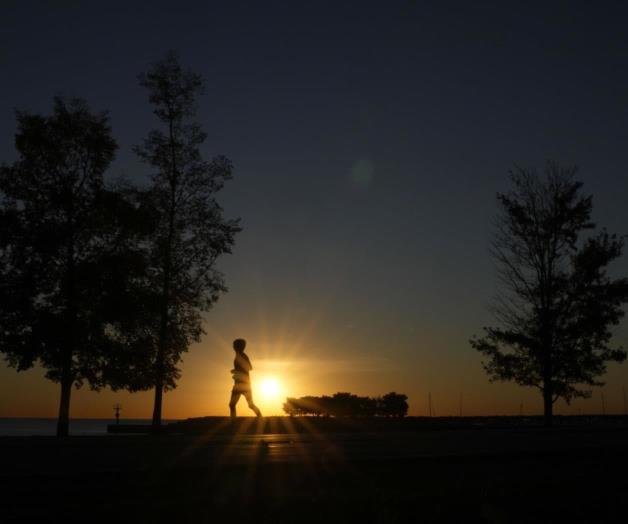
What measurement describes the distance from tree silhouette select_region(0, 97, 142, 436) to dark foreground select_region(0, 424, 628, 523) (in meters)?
13.8

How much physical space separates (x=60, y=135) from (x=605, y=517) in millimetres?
26024

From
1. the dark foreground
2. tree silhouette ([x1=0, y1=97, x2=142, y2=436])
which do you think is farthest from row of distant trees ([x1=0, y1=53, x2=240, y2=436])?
the dark foreground

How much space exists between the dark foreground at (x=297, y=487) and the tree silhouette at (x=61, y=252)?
1383 centimetres

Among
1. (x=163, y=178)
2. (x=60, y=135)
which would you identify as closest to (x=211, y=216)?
(x=163, y=178)

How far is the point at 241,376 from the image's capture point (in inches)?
904

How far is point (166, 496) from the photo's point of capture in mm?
7668

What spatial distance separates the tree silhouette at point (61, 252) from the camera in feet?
87.5

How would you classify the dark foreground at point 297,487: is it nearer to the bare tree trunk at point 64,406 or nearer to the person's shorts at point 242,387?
the person's shorts at point 242,387

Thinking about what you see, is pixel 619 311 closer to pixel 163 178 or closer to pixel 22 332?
pixel 163 178

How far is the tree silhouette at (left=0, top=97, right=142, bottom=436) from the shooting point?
26.7 m

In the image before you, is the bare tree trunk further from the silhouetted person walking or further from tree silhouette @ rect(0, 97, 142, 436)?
the silhouetted person walking

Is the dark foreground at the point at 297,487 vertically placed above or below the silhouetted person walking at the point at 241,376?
below

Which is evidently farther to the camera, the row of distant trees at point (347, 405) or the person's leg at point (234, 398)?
the row of distant trees at point (347, 405)

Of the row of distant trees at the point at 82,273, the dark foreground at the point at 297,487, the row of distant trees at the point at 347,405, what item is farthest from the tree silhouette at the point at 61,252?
the row of distant trees at the point at 347,405
